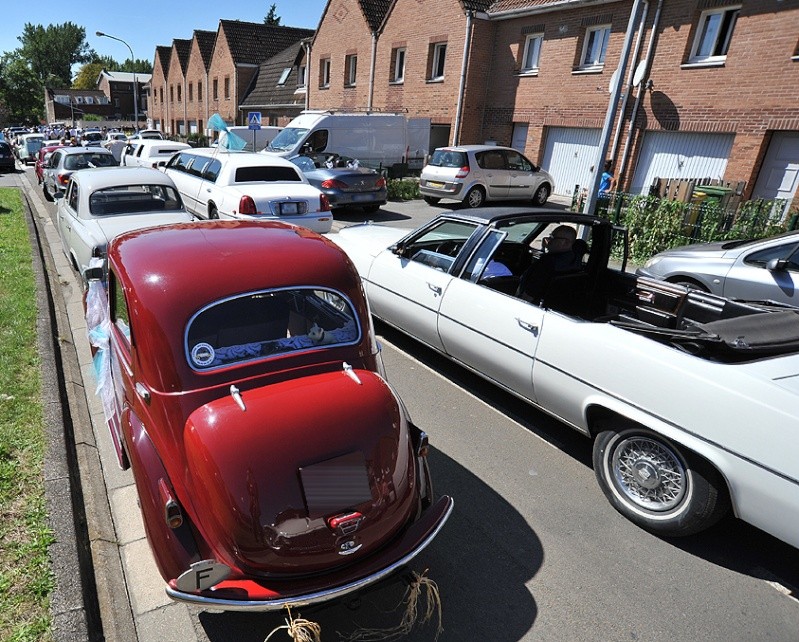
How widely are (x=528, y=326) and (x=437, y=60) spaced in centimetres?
1968

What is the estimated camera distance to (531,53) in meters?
18.2

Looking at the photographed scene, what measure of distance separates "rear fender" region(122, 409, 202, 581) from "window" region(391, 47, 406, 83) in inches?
884

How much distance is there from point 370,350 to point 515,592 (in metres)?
1.57

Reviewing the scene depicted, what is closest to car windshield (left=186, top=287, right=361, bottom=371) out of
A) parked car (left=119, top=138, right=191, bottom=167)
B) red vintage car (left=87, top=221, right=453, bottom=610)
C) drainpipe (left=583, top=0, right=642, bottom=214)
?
red vintage car (left=87, top=221, right=453, bottom=610)

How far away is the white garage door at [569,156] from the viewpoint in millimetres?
16844

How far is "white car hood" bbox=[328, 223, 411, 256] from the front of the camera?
6.08 meters

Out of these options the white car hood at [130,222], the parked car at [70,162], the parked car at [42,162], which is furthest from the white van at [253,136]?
the white car hood at [130,222]

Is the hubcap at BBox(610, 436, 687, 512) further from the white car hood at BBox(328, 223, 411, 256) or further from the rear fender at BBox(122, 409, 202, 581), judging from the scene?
the white car hood at BBox(328, 223, 411, 256)

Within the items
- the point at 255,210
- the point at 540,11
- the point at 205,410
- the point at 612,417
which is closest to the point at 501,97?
the point at 540,11

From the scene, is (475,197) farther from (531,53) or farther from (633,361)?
(633,361)

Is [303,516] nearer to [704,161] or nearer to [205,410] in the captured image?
[205,410]

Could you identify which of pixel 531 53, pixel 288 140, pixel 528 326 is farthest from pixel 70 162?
pixel 531 53

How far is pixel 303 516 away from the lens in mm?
2287

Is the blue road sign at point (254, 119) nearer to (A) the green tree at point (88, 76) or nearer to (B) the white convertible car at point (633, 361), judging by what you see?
(B) the white convertible car at point (633, 361)
